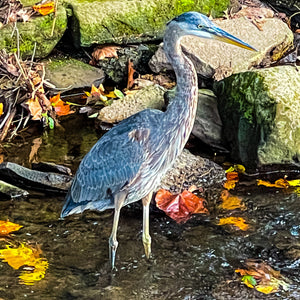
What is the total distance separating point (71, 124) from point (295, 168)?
88.1 inches

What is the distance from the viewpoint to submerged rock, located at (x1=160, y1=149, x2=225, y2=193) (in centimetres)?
545

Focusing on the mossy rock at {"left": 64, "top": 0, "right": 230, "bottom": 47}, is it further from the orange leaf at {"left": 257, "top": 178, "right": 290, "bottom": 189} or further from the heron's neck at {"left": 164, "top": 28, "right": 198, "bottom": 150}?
the heron's neck at {"left": 164, "top": 28, "right": 198, "bottom": 150}

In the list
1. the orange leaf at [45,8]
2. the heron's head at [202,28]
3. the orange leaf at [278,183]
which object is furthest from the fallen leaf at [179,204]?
the orange leaf at [45,8]

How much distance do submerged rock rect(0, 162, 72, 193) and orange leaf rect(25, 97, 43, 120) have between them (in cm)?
96

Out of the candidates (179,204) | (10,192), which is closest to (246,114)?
(179,204)

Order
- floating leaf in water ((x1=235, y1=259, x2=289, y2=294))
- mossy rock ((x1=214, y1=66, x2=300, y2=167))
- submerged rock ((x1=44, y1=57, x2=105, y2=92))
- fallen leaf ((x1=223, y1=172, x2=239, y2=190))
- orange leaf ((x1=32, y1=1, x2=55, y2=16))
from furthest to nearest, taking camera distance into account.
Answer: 1. orange leaf ((x1=32, y1=1, x2=55, y2=16))
2. submerged rock ((x1=44, y1=57, x2=105, y2=92))
3. mossy rock ((x1=214, y1=66, x2=300, y2=167))
4. fallen leaf ((x1=223, y1=172, x2=239, y2=190))
5. floating leaf in water ((x1=235, y1=259, x2=289, y2=294))

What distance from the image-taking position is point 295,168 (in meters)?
5.83

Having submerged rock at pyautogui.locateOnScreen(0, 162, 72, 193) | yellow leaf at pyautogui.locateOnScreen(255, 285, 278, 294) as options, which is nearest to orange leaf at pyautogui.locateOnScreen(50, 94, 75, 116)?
submerged rock at pyautogui.locateOnScreen(0, 162, 72, 193)

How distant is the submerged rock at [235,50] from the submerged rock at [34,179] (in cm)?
227

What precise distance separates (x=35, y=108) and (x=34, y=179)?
1.16 meters

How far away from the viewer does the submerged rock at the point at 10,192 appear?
17.6 ft

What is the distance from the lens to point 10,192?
212 inches

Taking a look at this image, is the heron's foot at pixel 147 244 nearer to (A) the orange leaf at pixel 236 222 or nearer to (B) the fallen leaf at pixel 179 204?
(B) the fallen leaf at pixel 179 204

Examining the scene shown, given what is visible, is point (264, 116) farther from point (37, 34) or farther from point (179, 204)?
point (37, 34)
